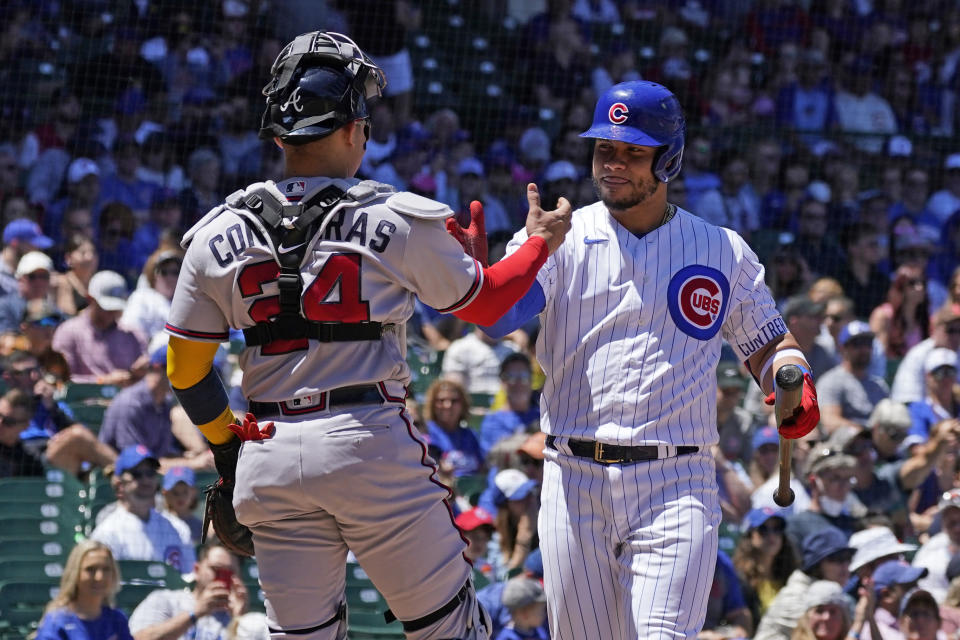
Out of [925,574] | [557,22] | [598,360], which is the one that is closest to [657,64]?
[557,22]

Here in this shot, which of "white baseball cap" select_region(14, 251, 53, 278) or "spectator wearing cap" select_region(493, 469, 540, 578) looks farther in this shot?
"white baseball cap" select_region(14, 251, 53, 278)

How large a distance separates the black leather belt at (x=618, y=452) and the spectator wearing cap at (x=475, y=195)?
632cm

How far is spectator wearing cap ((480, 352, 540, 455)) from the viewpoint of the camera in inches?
297

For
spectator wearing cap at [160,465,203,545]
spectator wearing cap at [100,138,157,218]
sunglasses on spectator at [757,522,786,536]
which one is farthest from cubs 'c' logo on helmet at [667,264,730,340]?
spectator wearing cap at [100,138,157,218]

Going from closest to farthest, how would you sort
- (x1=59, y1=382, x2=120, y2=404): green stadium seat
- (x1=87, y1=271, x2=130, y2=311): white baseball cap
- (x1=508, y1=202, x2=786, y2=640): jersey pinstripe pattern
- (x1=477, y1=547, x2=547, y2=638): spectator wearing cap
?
(x1=508, y1=202, x2=786, y2=640): jersey pinstripe pattern → (x1=477, y1=547, x2=547, y2=638): spectator wearing cap → (x1=59, y1=382, x2=120, y2=404): green stadium seat → (x1=87, y1=271, x2=130, y2=311): white baseball cap

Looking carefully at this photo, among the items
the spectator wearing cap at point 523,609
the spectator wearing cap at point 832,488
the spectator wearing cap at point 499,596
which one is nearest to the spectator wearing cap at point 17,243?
the spectator wearing cap at point 499,596

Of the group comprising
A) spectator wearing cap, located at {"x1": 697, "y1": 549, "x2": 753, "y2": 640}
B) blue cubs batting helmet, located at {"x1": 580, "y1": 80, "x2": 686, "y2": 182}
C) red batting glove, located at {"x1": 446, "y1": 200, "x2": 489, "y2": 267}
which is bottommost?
spectator wearing cap, located at {"x1": 697, "y1": 549, "x2": 753, "y2": 640}

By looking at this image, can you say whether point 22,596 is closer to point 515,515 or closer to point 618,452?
point 515,515

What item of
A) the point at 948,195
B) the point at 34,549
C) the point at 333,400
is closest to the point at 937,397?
the point at 948,195

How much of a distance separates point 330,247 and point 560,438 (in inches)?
38.9

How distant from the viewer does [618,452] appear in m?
3.58

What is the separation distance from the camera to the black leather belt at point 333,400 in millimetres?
3035

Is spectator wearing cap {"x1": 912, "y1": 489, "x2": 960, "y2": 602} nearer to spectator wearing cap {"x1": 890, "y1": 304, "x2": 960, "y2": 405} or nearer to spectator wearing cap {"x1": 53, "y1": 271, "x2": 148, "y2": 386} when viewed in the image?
spectator wearing cap {"x1": 890, "y1": 304, "x2": 960, "y2": 405}

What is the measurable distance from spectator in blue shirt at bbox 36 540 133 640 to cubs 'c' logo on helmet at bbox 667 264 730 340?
2.66 m
